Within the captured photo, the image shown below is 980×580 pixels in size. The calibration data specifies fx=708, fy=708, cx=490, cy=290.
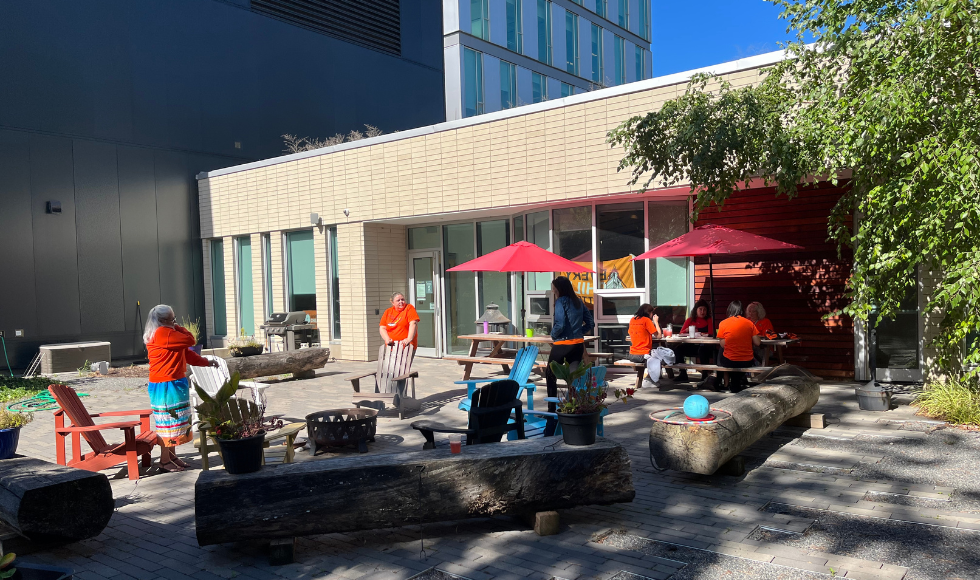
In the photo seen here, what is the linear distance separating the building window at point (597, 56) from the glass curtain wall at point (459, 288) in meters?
19.8

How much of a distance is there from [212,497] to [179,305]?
49.0ft

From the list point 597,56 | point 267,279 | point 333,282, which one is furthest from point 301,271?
point 597,56

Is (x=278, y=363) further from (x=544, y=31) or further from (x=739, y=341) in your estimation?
(x=544, y=31)

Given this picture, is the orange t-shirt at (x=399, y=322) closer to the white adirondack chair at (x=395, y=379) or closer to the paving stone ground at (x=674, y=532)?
the white adirondack chair at (x=395, y=379)

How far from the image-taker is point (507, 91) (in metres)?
27.9

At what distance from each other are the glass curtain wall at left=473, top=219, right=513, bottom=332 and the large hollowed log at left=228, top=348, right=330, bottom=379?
10.9ft

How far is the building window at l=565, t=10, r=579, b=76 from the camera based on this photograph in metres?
30.1

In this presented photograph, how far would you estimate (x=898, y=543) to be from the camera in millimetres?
4094

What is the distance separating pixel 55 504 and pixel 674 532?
3.77 meters

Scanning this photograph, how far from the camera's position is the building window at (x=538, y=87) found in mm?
28625

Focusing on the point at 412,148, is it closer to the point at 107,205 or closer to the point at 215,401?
the point at 107,205

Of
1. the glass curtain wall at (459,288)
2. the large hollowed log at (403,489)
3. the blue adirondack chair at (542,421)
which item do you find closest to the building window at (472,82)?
the glass curtain wall at (459,288)

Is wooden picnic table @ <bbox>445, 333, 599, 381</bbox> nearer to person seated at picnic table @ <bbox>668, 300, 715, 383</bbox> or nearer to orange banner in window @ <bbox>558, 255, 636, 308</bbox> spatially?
person seated at picnic table @ <bbox>668, 300, 715, 383</bbox>

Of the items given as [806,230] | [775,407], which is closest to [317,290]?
[806,230]
